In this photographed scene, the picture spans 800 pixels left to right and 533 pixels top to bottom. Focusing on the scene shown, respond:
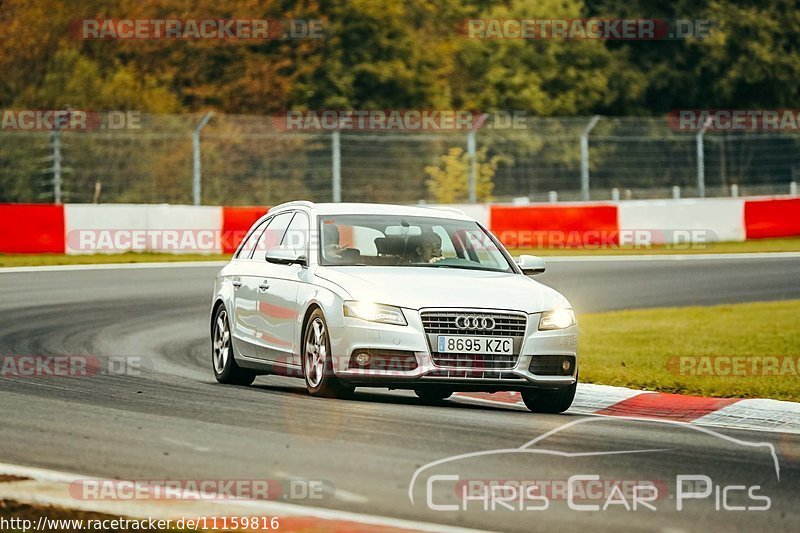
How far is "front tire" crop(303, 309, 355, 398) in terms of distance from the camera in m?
11.1

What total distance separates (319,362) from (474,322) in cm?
115

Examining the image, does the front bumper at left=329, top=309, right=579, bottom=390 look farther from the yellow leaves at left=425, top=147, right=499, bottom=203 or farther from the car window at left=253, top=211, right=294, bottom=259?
the yellow leaves at left=425, top=147, right=499, bottom=203

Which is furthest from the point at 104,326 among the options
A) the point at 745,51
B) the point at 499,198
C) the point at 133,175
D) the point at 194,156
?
the point at 745,51

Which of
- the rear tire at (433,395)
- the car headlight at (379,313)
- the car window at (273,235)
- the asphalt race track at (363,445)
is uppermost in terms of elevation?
the car window at (273,235)

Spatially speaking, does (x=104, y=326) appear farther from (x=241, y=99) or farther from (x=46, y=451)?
Result: (x=241, y=99)

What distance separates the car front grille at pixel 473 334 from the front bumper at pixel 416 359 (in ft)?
0.04

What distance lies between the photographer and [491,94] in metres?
58.4

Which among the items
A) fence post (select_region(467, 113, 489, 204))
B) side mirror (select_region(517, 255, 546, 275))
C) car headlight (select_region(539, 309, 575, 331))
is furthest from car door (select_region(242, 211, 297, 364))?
fence post (select_region(467, 113, 489, 204))

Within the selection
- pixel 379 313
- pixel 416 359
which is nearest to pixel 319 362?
pixel 379 313

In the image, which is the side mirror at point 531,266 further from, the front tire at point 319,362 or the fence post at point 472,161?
the fence post at point 472,161

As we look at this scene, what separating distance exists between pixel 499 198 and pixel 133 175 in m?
9.25

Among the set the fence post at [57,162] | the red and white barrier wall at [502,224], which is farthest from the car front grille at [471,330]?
the fence post at [57,162]

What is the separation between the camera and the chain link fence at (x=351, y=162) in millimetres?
33219

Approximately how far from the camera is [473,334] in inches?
428
